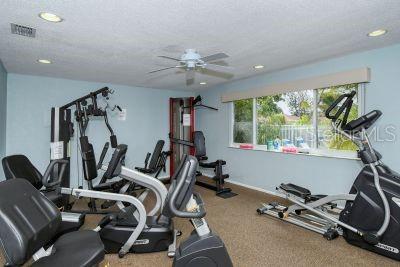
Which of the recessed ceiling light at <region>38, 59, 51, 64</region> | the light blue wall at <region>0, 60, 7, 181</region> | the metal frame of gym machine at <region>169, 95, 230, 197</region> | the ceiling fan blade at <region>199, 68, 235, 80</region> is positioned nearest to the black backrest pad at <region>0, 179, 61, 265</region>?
the recessed ceiling light at <region>38, 59, 51, 64</region>

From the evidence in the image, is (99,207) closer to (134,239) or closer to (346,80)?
(134,239)

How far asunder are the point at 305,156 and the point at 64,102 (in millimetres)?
4290

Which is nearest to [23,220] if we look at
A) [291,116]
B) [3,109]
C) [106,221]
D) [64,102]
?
[106,221]

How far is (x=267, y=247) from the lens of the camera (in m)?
2.42

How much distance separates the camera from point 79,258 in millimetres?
1365

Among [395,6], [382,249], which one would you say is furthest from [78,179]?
[395,6]

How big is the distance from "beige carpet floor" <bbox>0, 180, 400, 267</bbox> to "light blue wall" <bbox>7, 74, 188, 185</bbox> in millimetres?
1857

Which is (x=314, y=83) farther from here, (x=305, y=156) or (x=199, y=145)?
(x=199, y=145)

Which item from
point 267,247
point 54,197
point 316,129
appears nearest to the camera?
point 267,247

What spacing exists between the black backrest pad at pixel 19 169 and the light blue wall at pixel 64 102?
40.7 inches

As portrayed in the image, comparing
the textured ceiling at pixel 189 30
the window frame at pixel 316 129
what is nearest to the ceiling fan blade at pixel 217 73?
the textured ceiling at pixel 189 30

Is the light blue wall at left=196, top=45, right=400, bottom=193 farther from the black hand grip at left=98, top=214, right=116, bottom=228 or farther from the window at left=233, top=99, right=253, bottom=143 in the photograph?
the black hand grip at left=98, top=214, right=116, bottom=228

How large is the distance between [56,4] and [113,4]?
42 cm

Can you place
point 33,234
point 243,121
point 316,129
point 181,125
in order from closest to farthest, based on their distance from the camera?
point 33,234, point 316,129, point 243,121, point 181,125
